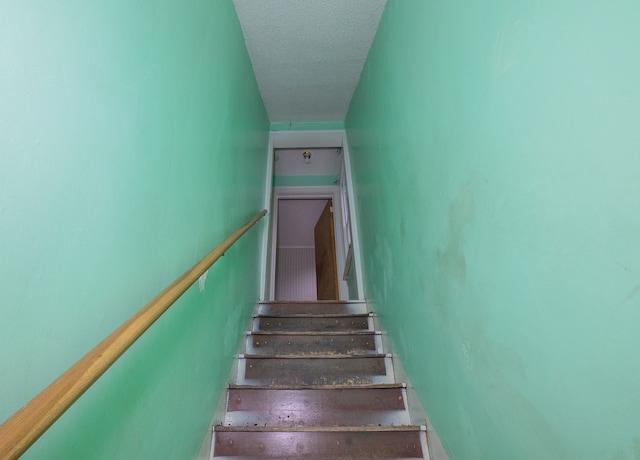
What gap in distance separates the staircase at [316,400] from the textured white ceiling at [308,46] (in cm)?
204

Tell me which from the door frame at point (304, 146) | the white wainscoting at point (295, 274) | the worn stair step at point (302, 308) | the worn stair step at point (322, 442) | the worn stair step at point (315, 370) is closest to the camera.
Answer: the worn stair step at point (322, 442)

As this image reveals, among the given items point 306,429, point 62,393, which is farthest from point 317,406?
point 62,393

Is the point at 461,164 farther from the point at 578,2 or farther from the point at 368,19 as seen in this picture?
the point at 368,19

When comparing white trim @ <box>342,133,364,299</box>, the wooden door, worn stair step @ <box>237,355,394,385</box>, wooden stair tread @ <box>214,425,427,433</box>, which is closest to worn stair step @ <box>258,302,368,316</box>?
white trim @ <box>342,133,364,299</box>

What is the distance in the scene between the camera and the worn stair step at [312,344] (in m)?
2.02

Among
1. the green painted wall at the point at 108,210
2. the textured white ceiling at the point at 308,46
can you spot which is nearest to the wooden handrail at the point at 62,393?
the green painted wall at the point at 108,210

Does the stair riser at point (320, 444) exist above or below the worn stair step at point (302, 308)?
below

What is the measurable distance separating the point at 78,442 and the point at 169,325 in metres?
0.39

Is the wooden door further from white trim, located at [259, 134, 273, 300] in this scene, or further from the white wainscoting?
the white wainscoting

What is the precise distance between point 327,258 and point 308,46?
2744mm

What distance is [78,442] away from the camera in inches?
22.8

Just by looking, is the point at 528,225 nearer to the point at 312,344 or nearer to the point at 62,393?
the point at 62,393

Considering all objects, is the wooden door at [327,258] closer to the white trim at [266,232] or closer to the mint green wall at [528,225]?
the white trim at [266,232]

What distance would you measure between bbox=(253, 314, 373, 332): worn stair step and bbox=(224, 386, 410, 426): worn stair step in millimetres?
657
